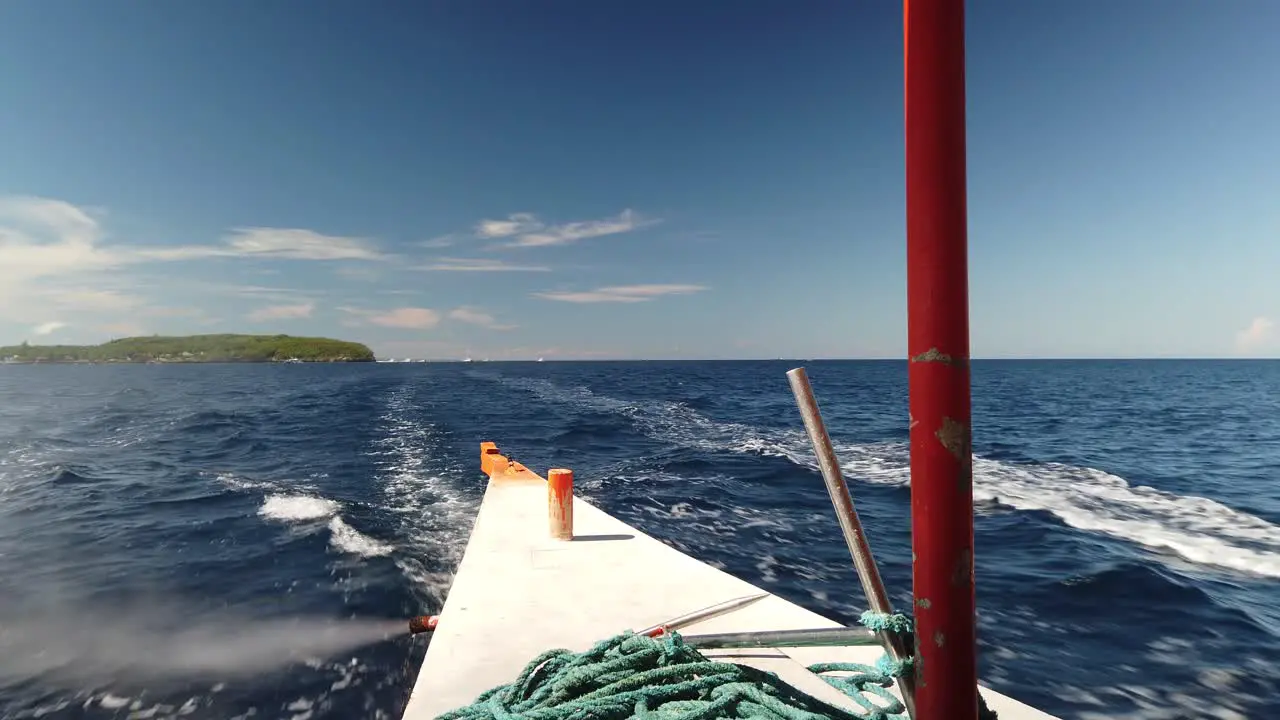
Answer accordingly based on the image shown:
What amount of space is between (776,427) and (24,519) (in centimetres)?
2217

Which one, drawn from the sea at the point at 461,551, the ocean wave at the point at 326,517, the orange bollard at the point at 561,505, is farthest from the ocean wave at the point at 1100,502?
the ocean wave at the point at 326,517

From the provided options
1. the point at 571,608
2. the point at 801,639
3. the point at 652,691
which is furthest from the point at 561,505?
the point at 801,639

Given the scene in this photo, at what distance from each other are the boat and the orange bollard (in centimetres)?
88

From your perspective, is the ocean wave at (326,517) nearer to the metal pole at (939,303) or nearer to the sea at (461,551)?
the sea at (461,551)

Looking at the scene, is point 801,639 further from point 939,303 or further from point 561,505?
point 561,505

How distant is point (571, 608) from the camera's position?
4949 mm

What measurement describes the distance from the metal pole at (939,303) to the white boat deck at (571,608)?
1.95 metres

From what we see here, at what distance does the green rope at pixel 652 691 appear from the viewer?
273cm

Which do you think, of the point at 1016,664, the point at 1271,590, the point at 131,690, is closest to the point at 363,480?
the point at 131,690

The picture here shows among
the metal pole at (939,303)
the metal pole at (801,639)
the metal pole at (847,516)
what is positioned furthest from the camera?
the metal pole at (801,639)

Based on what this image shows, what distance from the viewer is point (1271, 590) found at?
7.56 m

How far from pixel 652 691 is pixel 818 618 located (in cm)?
245

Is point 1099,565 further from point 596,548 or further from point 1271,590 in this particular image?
point 596,548

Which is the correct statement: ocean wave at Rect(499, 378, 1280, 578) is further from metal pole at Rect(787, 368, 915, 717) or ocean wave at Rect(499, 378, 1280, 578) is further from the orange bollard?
metal pole at Rect(787, 368, 915, 717)
